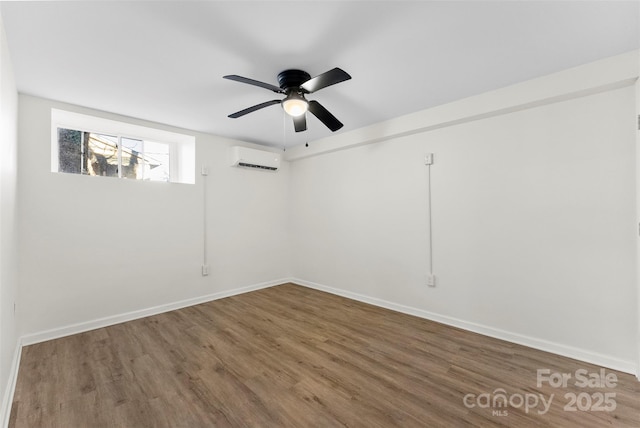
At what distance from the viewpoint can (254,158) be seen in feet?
13.5

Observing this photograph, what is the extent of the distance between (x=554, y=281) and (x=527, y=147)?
1214 mm

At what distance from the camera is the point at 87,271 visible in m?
2.83

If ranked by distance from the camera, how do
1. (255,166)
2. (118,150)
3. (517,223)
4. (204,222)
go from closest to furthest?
(517,223) → (118,150) → (204,222) → (255,166)

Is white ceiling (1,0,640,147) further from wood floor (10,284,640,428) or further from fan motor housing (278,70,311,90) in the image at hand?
wood floor (10,284,640,428)

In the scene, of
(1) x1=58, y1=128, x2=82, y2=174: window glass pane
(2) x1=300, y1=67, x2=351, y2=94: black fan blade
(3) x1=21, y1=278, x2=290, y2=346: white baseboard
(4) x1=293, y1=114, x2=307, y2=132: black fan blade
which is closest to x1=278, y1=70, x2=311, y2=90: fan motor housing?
(2) x1=300, y1=67, x2=351, y2=94: black fan blade

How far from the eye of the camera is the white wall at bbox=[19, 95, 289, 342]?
2561 mm

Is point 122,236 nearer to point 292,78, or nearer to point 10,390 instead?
point 10,390

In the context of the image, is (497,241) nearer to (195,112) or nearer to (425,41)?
(425,41)

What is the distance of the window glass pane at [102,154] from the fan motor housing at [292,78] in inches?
97.7

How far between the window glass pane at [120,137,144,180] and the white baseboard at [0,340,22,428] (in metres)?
1.98

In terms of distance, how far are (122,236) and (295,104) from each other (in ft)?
8.30

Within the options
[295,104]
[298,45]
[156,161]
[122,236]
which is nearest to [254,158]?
[156,161]

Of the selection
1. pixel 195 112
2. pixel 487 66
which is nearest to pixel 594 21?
pixel 487 66

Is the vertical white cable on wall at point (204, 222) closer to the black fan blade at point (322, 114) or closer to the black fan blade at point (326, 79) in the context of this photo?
the black fan blade at point (322, 114)
